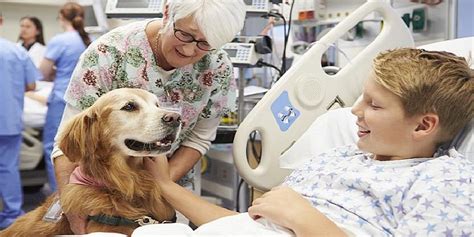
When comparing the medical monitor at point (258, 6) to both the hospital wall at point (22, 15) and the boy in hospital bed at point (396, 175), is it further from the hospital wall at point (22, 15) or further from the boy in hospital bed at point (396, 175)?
the hospital wall at point (22, 15)

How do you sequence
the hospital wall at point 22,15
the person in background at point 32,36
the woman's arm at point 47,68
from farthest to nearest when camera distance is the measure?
1. the hospital wall at point 22,15
2. the person in background at point 32,36
3. the woman's arm at point 47,68

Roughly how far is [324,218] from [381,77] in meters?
0.34

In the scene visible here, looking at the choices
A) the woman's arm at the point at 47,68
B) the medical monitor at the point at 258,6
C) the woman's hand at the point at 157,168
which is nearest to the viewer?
the woman's hand at the point at 157,168

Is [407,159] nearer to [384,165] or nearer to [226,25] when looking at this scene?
Result: [384,165]

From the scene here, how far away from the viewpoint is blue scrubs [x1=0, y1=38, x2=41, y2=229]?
3.47m

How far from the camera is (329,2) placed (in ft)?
10.5

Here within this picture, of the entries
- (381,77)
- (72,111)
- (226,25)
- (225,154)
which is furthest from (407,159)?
(225,154)

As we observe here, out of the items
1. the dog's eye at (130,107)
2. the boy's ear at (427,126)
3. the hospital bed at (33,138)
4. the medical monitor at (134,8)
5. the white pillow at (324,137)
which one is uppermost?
the medical monitor at (134,8)

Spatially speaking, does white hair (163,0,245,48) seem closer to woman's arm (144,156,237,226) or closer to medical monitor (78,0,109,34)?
woman's arm (144,156,237,226)

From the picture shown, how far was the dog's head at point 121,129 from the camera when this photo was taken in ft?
4.17

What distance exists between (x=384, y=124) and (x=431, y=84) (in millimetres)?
Result: 129

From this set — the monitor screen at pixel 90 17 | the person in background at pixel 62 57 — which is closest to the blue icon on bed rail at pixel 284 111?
the person in background at pixel 62 57

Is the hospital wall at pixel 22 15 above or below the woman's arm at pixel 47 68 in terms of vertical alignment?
above

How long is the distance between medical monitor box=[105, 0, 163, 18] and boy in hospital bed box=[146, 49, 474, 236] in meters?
1.30
